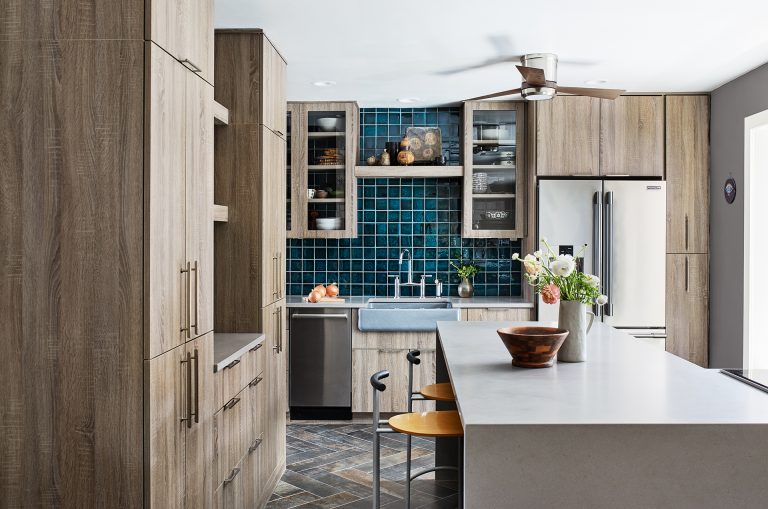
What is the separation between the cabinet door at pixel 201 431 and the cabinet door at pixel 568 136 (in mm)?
3488

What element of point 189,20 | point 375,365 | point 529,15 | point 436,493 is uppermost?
point 529,15

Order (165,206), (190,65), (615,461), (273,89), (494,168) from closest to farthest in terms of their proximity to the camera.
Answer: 1. (615,461)
2. (165,206)
3. (190,65)
4. (273,89)
5. (494,168)

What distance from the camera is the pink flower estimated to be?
→ 2.86 metres

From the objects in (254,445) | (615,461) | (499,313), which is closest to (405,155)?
(499,313)

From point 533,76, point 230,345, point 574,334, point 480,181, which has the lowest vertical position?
point 230,345

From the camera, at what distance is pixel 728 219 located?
17.3ft

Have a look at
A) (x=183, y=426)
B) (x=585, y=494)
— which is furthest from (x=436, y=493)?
(x=585, y=494)

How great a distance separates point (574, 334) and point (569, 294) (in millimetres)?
162

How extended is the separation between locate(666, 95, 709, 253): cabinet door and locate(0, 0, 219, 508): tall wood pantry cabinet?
14.5 ft

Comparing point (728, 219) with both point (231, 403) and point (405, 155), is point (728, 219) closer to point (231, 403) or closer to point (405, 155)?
point (405, 155)

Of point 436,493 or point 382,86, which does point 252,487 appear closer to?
point 436,493

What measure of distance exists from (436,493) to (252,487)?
106cm

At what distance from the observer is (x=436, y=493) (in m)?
4.11

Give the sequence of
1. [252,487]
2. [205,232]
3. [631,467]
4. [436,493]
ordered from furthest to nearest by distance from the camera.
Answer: [436,493]
[252,487]
[205,232]
[631,467]
